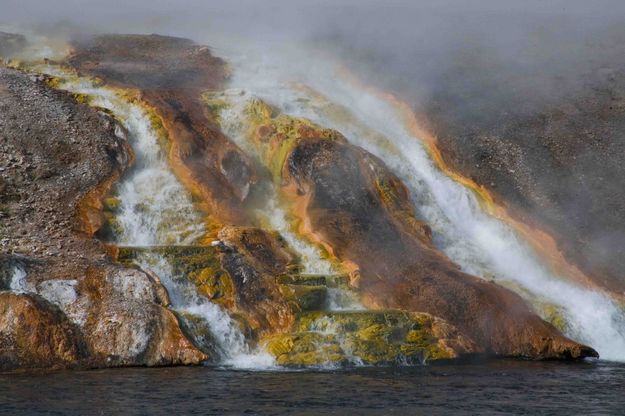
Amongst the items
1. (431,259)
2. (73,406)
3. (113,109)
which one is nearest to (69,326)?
(73,406)

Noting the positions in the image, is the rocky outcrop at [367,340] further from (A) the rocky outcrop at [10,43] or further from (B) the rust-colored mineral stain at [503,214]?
(A) the rocky outcrop at [10,43]

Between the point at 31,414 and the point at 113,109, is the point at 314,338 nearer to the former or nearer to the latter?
the point at 31,414

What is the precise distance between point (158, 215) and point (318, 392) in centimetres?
1418

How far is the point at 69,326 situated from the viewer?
84.6 ft

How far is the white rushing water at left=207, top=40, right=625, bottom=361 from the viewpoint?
3334 cm

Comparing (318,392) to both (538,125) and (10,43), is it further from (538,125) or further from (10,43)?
(10,43)

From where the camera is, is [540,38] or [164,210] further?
[540,38]

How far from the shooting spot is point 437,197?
40.0 meters

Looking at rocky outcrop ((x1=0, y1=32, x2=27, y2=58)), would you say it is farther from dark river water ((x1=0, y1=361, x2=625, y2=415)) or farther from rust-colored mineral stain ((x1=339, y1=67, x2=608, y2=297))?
dark river water ((x1=0, y1=361, x2=625, y2=415))

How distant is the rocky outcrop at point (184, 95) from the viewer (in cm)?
3606

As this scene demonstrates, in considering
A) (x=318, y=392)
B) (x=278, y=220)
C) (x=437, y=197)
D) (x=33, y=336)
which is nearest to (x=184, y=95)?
(x=278, y=220)

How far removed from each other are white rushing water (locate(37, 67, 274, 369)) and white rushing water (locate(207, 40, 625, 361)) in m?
7.32

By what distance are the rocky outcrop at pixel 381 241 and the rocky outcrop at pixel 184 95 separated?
2248mm

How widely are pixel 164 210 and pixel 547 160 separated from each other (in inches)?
793
